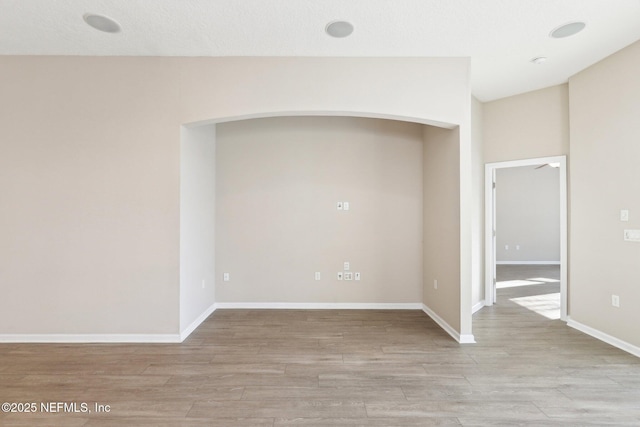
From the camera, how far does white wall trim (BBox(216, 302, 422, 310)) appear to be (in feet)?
15.4

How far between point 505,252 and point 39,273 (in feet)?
33.7

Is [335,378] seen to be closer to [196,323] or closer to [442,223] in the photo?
[196,323]

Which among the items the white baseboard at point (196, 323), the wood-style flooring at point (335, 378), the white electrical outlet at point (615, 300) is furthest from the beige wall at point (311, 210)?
the white electrical outlet at point (615, 300)

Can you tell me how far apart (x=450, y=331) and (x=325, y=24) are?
3.50m

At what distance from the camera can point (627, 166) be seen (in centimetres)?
336

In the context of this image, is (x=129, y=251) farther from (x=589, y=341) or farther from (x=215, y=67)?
(x=589, y=341)

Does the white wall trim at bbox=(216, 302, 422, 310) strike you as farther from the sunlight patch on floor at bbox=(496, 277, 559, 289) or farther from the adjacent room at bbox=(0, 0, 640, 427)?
the sunlight patch on floor at bbox=(496, 277, 559, 289)

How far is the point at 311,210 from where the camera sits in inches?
187

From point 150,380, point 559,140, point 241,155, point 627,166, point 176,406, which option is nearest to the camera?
point 176,406

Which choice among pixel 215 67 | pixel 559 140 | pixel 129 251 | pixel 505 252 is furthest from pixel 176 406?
pixel 505 252

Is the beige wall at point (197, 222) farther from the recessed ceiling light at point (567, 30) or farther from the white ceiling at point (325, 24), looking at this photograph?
the recessed ceiling light at point (567, 30)

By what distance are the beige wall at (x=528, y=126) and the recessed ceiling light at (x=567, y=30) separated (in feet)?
4.77

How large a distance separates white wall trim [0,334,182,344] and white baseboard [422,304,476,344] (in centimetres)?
305

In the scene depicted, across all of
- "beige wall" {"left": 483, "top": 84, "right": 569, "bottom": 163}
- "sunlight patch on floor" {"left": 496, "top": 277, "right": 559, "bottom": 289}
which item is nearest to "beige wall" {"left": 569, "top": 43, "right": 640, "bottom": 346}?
"beige wall" {"left": 483, "top": 84, "right": 569, "bottom": 163}
